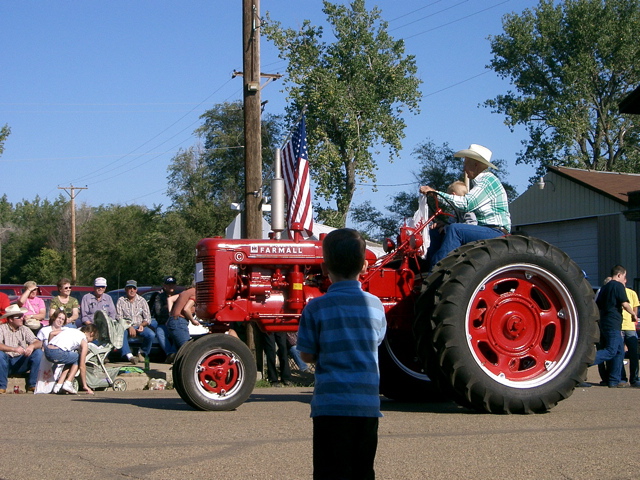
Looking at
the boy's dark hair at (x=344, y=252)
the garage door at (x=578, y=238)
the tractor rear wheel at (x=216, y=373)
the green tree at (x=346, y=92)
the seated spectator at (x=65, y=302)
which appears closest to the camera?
the boy's dark hair at (x=344, y=252)

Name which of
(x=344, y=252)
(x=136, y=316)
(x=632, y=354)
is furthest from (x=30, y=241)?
(x=344, y=252)

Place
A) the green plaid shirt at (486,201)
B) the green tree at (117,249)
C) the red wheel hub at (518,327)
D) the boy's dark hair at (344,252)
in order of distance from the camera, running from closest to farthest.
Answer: the boy's dark hair at (344,252), the red wheel hub at (518,327), the green plaid shirt at (486,201), the green tree at (117,249)

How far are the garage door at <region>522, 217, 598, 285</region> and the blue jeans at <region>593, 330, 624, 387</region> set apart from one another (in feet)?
56.3

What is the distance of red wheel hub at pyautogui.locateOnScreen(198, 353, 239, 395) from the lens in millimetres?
7777

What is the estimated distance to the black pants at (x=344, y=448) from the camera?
3.64 metres

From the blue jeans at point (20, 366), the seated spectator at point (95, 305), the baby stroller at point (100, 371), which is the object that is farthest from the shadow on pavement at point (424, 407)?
the seated spectator at point (95, 305)

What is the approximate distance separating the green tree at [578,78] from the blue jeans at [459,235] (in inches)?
1540

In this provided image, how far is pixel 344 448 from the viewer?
12.0 feet

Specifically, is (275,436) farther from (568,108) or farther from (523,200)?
(568,108)

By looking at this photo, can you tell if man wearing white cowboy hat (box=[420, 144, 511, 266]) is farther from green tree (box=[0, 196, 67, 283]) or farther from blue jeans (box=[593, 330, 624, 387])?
green tree (box=[0, 196, 67, 283])

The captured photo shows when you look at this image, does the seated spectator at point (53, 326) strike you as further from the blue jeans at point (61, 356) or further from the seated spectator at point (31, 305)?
the seated spectator at point (31, 305)

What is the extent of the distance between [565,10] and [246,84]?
3829 centimetres

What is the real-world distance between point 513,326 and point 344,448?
4109mm

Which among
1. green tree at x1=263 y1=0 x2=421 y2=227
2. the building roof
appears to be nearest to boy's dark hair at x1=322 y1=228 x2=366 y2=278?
the building roof
